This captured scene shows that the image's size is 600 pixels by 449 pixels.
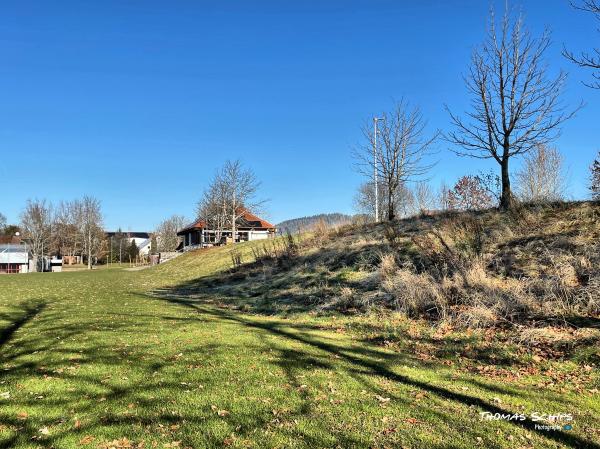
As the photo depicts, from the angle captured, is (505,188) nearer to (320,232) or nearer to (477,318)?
(477,318)

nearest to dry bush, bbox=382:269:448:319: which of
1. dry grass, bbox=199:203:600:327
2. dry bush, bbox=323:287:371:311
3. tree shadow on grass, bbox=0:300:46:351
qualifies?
dry grass, bbox=199:203:600:327

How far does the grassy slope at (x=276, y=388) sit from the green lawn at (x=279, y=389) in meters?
0.02

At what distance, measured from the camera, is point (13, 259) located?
2751 inches

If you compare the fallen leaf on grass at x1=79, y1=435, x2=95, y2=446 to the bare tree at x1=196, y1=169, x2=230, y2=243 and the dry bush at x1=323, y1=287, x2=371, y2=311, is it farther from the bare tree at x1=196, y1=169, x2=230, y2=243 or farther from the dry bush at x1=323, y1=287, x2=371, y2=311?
the bare tree at x1=196, y1=169, x2=230, y2=243

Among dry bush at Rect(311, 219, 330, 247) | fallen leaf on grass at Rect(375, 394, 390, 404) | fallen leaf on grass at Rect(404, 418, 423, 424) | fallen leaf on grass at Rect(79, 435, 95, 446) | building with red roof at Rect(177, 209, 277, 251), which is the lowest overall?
fallen leaf on grass at Rect(404, 418, 423, 424)

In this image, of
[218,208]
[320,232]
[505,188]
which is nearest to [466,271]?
[505,188]

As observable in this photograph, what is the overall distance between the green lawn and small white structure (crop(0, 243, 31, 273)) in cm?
7157

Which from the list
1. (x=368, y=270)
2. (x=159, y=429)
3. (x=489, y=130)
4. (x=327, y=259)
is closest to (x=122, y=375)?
(x=159, y=429)

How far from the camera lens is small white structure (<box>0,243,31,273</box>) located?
2739 inches

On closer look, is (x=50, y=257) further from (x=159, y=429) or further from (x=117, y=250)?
(x=159, y=429)

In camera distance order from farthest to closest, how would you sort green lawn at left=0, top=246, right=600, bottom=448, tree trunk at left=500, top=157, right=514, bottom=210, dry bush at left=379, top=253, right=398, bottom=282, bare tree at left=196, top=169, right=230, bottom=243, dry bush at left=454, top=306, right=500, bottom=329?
bare tree at left=196, top=169, right=230, bottom=243, tree trunk at left=500, top=157, right=514, bottom=210, dry bush at left=379, top=253, right=398, bottom=282, dry bush at left=454, top=306, right=500, bottom=329, green lawn at left=0, top=246, right=600, bottom=448

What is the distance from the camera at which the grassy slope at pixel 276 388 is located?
4188 mm

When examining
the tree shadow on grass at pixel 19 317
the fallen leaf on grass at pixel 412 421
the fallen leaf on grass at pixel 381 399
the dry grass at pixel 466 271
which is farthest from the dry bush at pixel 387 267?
the tree shadow on grass at pixel 19 317

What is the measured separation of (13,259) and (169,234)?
3167 cm
